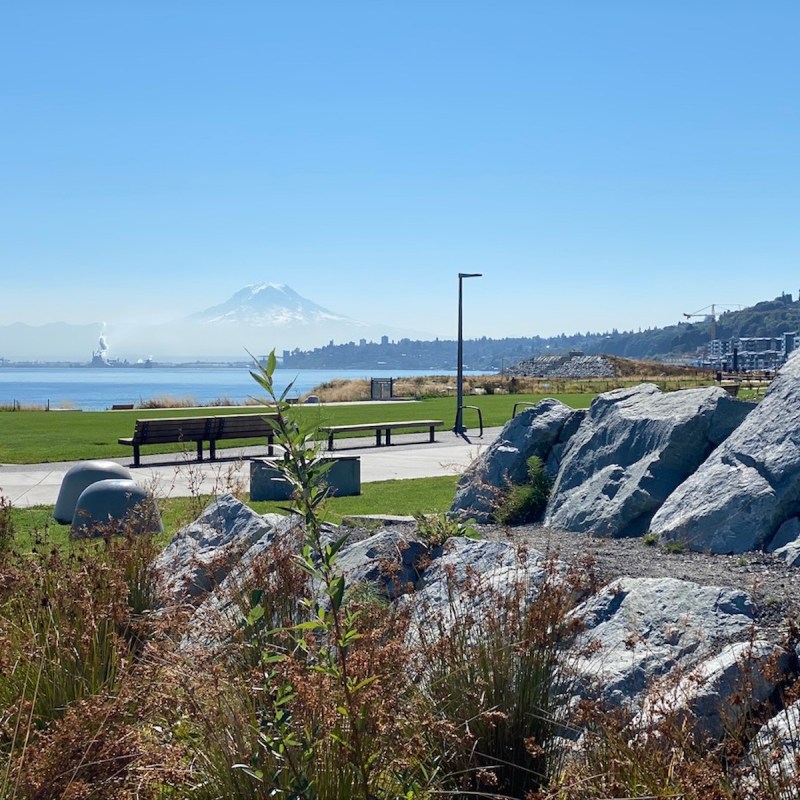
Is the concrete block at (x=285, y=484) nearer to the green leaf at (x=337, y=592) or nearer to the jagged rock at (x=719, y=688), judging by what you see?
the jagged rock at (x=719, y=688)

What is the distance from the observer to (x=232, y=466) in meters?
14.3

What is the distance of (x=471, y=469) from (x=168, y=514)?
408cm

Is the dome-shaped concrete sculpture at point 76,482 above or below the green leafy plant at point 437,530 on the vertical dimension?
below

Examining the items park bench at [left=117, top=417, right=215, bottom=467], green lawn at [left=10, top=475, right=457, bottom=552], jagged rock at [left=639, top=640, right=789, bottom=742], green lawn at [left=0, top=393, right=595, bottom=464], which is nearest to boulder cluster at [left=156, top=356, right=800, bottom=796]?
jagged rock at [left=639, top=640, right=789, bottom=742]

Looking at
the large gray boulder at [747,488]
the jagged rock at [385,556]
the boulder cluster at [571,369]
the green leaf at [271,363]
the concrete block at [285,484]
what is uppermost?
the boulder cluster at [571,369]

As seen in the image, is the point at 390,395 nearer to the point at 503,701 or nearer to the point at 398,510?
the point at 398,510

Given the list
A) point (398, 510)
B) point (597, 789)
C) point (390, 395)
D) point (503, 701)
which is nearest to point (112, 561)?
point (503, 701)

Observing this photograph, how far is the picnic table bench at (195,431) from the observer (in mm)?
19828

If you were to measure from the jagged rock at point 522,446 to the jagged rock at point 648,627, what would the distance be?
486 cm

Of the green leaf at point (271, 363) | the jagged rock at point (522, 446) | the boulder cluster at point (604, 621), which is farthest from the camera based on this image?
the jagged rock at point (522, 446)

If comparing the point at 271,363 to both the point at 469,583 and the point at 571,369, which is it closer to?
the point at 469,583

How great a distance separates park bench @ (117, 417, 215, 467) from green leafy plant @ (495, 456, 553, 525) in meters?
10.4

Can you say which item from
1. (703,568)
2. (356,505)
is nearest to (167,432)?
(356,505)

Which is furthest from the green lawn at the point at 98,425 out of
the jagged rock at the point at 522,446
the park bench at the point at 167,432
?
the jagged rock at the point at 522,446
